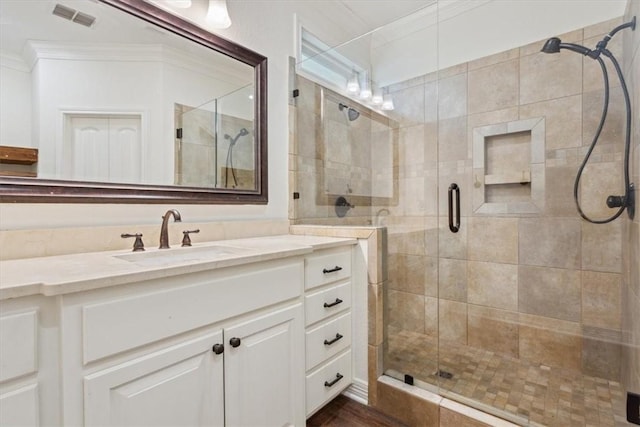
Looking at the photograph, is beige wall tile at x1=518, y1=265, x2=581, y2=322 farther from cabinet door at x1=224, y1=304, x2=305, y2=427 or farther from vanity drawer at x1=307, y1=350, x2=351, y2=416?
cabinet door at x1=224, y1=304, x2=305, y2=427

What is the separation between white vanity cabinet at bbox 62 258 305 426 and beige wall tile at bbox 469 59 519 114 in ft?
6.09

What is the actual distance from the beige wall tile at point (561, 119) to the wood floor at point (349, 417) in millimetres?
1926

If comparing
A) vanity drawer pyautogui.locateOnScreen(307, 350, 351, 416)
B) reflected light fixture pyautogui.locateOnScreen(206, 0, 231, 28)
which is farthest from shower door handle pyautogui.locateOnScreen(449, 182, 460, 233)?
reflected light fixture pyautogui.locateOnScreen(206, 0, 231, 28)

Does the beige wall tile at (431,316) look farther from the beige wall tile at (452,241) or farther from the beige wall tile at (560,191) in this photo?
the beige wall tile at (560,191)

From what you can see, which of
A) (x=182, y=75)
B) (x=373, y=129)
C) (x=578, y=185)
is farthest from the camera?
(x=373, y=129)

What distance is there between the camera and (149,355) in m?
0.90

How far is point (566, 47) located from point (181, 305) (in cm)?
254

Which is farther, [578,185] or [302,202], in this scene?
[302,202]

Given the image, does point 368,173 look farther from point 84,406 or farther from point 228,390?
point 84,406

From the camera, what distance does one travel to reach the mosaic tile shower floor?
146 cm

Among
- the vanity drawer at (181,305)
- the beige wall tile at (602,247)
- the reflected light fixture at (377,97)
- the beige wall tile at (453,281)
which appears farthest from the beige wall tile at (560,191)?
the vanity drawer at (181,305)

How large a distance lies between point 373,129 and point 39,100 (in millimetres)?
2109

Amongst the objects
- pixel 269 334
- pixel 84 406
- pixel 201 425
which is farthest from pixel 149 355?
pixel 269 334

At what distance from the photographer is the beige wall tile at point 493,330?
214 centimetres
